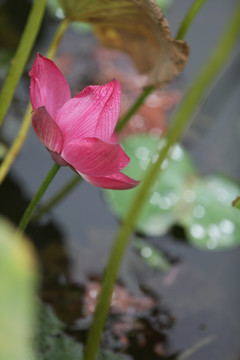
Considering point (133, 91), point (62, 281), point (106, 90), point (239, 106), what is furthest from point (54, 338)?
point (239, 106)

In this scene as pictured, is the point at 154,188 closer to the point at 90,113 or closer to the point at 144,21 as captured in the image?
the point at 144,21

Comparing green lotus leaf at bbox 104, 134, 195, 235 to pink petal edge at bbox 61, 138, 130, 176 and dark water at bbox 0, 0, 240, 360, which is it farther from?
pink petal edge at bbox 61, 138, 130, 176

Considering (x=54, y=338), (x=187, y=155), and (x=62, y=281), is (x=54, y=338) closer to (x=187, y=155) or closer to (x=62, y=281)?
(x=62, y=281)

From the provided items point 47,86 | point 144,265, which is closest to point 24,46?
point 47,86

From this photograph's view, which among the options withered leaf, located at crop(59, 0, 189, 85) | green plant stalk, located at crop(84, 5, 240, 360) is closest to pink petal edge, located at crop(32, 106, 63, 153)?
green plant stalk, located at crop(84, 5, 240, 360)

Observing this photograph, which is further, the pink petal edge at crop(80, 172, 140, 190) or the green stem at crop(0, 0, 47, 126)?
the green stem at crop(0, 0, 47, 126)

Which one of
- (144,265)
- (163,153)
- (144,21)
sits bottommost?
(144,265)
